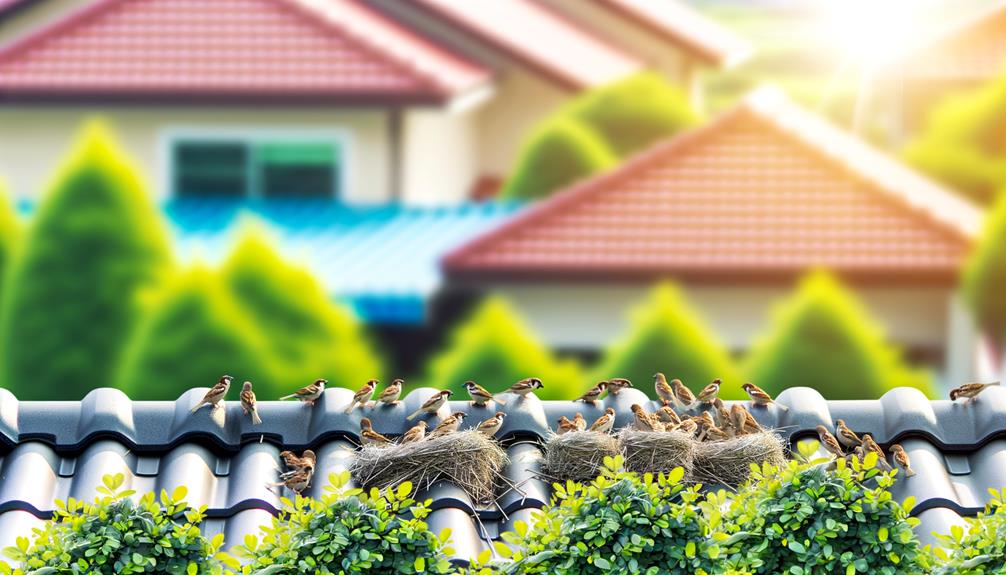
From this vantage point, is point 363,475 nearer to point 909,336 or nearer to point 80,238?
point 80,238

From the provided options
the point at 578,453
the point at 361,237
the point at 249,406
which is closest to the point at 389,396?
the point at 249,406

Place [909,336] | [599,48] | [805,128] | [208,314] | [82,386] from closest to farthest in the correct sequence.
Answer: [208,314], [82,386], [909,336], [805,128], [599,48]

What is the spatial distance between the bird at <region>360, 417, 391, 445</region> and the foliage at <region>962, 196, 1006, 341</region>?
17839 millimetres

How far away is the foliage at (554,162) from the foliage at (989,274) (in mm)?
7959

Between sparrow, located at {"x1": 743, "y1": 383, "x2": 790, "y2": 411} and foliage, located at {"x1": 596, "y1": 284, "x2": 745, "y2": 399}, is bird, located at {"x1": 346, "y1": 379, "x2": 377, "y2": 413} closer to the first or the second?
sparrow, located at {"x1": 743, "y1": 383, "x2": 790, "y2": 411}

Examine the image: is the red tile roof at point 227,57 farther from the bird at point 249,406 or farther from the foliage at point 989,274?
the bird at point 249,406

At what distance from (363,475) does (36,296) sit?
15.2 metres

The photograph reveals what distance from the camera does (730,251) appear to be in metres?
26.0

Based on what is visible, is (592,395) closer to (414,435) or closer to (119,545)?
(414,435)

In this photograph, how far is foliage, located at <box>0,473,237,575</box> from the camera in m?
6.30

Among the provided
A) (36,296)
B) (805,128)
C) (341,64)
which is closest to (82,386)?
(36,296)

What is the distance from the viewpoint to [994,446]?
26.3 ft

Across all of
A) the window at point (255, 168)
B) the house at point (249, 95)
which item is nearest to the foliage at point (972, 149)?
the house at point (249, 95)

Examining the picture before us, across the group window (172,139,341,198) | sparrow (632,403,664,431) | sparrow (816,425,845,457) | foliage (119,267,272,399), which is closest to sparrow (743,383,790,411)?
sparrow (816,425,845,457)
